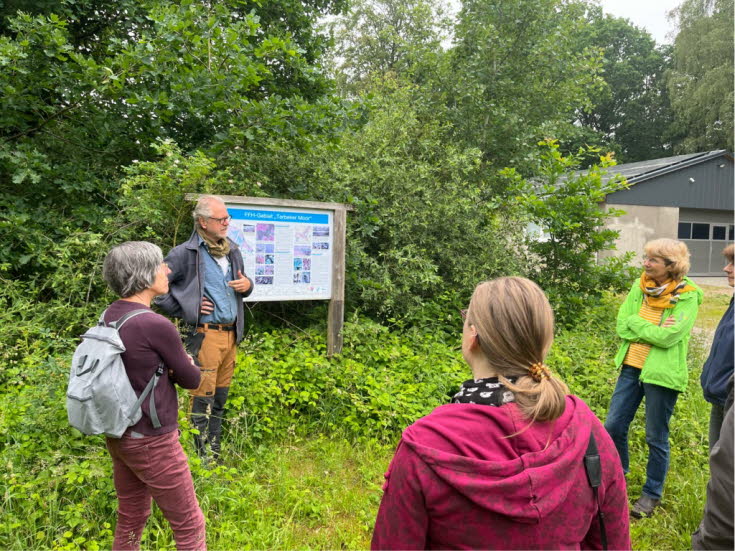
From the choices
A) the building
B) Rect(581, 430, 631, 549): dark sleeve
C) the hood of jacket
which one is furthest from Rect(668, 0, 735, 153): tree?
the hood of jacket

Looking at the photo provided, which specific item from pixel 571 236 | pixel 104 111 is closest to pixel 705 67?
pixel 571 236

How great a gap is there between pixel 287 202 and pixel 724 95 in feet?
94.0

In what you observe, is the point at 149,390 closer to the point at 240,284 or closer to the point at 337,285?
the point at 240,284

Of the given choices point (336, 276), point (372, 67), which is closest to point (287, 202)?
point (336, 276)

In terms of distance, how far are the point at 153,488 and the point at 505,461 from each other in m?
1.93

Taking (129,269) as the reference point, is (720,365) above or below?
below

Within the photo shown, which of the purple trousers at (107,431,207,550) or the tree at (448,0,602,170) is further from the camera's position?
the tree at (448,0,602,170)

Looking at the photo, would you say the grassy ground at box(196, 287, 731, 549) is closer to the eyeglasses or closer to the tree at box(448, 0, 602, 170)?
the eyeglasses

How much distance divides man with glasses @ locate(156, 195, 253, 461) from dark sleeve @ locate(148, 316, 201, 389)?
1.10m

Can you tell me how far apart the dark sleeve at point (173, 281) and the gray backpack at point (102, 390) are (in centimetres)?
124

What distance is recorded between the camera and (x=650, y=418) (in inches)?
143

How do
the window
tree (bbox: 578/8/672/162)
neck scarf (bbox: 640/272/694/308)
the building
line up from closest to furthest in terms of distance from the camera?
1. neck scarf (bbox: 640/272/694/308)
2. the building
3. the window
4. tree (bbox: 578/8/672/162)

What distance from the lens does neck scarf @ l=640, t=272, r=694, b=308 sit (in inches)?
143

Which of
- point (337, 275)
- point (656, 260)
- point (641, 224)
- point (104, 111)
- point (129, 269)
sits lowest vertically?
point (337, 275)
